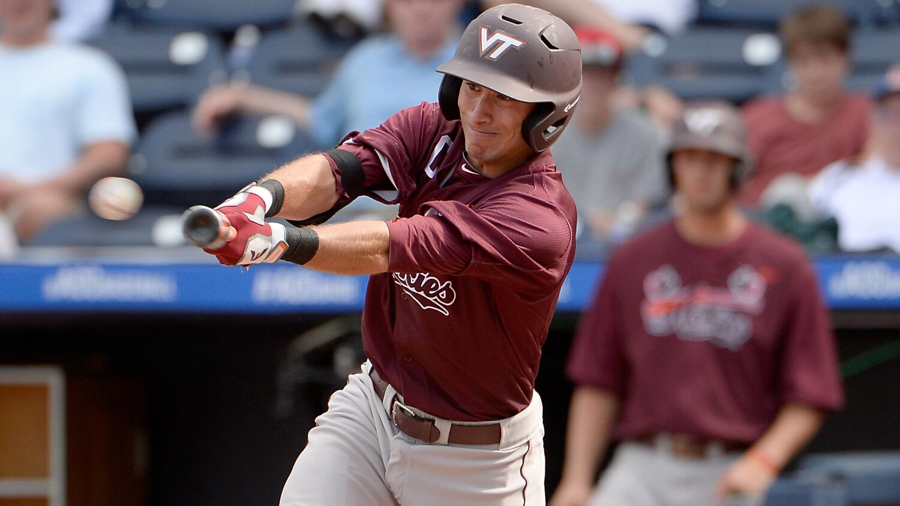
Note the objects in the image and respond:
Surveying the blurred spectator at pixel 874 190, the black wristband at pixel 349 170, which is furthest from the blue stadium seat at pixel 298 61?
the black wristband at pixel 349 170

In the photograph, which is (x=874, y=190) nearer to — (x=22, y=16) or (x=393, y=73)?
(x=393, y=73)

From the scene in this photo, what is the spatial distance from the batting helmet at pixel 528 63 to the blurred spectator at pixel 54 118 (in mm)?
2747

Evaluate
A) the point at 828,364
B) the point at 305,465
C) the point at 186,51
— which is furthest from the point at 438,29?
the point at 305,465

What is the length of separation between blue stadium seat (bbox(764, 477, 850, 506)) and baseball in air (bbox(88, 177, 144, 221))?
2.43 m

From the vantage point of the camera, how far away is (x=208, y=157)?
5023 mm

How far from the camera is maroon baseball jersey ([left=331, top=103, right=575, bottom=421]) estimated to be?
2.17 meters

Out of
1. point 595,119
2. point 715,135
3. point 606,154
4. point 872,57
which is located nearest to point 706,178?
point 715,135

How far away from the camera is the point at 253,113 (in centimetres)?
510

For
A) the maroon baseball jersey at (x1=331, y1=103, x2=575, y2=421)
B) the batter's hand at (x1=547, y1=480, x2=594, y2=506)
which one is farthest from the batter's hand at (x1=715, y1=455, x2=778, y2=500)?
the maroon baseball jersey at (x1=331, y1=103, x2=575, y2=421)

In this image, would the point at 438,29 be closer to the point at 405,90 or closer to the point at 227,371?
the point at 405,90

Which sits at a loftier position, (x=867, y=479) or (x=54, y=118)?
(x=54, y=118)

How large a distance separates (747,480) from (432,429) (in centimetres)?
159

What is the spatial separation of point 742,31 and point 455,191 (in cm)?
374

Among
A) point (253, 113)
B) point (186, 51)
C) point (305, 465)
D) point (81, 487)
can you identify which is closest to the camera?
point (305, 465)
